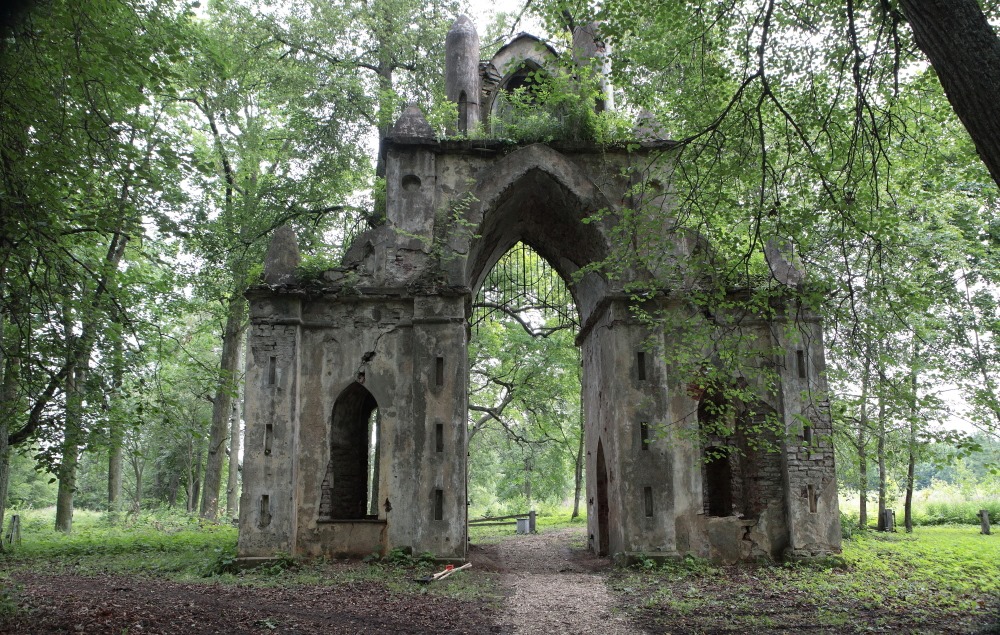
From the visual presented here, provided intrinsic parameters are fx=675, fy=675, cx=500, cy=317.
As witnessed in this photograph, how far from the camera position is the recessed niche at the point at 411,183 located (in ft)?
42.0

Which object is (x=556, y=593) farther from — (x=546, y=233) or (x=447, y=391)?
(x=546, y=233)

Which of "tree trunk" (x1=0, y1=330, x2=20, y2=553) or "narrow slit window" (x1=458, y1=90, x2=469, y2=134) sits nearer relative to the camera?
"tree trunk" (x1=0, y1=330, x2=20, y2=553)

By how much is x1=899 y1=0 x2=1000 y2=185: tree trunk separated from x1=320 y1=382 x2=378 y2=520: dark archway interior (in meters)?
9.98

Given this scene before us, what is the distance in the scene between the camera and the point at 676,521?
38.1 feet

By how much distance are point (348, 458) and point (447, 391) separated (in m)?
2.56

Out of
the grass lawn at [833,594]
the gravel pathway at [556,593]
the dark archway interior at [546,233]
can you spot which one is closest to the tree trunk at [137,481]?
the gravel pathway at [556,593]

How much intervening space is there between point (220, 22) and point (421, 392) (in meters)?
14.4

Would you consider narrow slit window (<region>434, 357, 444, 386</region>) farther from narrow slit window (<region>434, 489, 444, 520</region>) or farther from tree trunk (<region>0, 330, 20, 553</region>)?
tree trunk (<region>0, 330, 20, 553</region>)

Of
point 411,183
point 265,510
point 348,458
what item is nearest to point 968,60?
point 411,183

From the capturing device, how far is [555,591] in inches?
392

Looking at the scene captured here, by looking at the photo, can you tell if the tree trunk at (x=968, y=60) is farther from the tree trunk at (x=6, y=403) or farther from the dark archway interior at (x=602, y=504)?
the dark archway interior at (x=602, y=504)

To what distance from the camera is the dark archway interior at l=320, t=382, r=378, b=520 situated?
12062 mm

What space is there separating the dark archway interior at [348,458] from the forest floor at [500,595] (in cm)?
141

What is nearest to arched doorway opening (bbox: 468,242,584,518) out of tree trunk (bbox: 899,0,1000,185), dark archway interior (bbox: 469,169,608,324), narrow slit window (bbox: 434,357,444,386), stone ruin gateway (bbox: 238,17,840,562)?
dark archway interior (bbox: 469,169,608,324)
